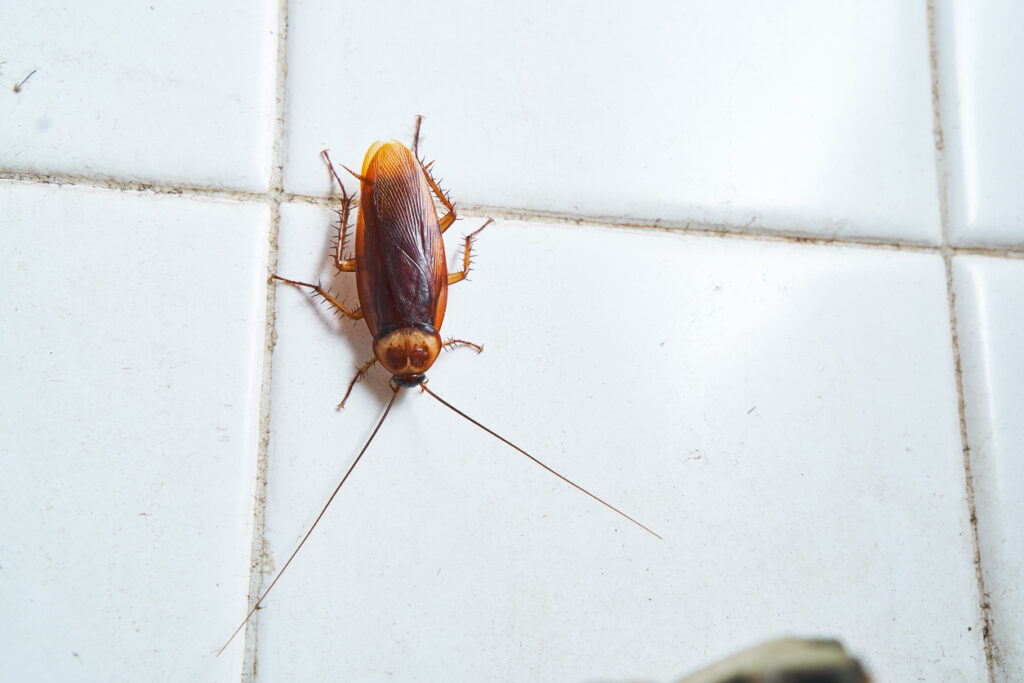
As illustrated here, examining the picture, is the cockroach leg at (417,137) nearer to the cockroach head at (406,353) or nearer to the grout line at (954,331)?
the cockroach head at (406,353)

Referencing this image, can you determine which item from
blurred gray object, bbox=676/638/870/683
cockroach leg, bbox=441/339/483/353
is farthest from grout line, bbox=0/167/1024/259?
blurred gray object, bbox=676/638/870/683

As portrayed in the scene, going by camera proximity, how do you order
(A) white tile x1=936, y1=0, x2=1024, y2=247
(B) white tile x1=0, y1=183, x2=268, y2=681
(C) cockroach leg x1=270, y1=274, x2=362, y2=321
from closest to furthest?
(B) white tile x1=0, y1=183, x2=268, y2=681 → (C) cockroach leg x1=270, y1=274, x2=362, y2=321 → (A) white tile x1=936, y1=0, x2=1024, y2=247

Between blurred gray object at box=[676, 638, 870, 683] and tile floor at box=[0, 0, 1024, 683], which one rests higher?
tile floor at box=[0, 0, 1024, 683]

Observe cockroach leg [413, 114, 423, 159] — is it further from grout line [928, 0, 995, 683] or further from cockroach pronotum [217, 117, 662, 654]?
grout line [928, 0, 995, 683]

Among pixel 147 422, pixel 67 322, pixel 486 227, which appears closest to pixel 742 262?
pixel 486 227

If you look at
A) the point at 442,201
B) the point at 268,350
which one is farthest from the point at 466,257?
the point at 268,350

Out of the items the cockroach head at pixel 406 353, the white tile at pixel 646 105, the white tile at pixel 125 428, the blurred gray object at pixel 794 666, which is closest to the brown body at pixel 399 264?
the cockroach head at pixel 406 353

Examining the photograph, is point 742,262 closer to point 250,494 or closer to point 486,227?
point 486,227
